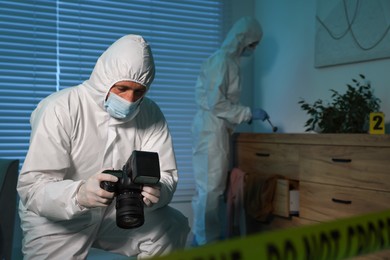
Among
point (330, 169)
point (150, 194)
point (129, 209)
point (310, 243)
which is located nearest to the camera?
point (310, 243)

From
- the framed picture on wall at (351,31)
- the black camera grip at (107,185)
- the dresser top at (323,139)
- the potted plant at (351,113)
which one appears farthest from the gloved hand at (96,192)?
the framed picture on wall at (351,31)

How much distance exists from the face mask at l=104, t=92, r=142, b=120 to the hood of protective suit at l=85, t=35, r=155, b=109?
31mm

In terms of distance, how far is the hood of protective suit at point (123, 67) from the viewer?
143 centimetres

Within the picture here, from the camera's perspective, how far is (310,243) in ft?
1.10

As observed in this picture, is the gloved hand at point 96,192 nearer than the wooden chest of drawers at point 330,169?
Yes

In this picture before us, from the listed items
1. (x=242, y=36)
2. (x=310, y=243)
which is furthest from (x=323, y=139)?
(x=310, y=243)

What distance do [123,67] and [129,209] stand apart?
1.72ft

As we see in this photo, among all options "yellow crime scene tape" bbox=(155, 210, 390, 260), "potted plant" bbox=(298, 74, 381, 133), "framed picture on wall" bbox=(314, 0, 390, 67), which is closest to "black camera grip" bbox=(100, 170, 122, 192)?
"yellow crime scene tape" bbox=(155, 210, 390, 260)

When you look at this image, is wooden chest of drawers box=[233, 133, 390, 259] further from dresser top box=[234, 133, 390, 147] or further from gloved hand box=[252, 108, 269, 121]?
gloved hand box=[252, 108, 269, 121]

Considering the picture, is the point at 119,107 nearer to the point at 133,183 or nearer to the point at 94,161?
the point at 94,161

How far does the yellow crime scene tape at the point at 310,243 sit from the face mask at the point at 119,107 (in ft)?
3.71

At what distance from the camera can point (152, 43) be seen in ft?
9.76

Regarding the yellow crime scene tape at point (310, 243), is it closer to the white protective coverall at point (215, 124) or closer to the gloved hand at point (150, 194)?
the gloved hand at point (150, 194)

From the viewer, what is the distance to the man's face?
4.78 feet
